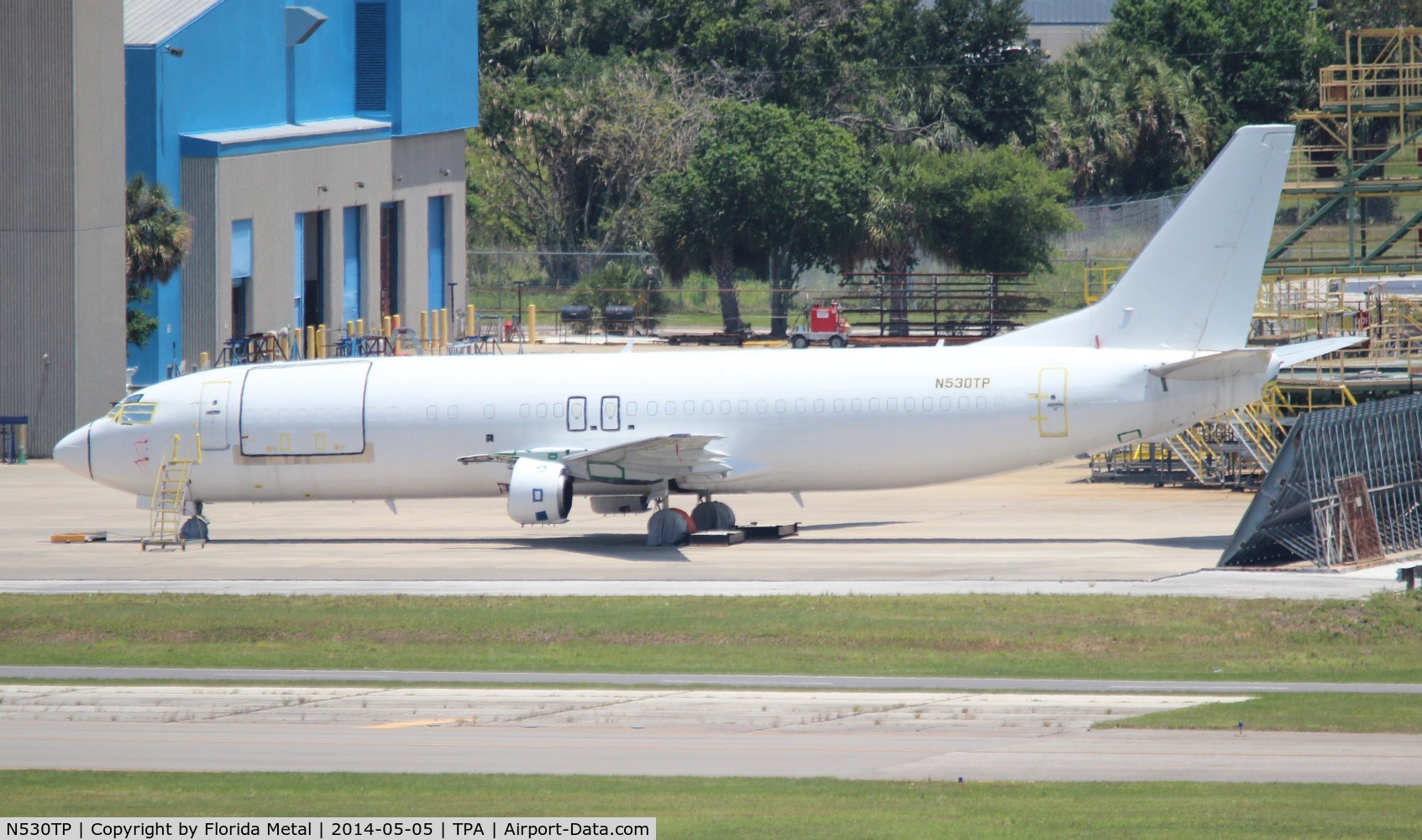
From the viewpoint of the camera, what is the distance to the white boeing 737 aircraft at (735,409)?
3459 centimetres

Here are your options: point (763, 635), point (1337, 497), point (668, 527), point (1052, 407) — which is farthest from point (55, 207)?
point (1337, 497)

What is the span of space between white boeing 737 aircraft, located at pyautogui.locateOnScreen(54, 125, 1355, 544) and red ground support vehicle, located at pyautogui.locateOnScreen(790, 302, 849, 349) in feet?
127

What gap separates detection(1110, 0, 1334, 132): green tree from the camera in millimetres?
97188

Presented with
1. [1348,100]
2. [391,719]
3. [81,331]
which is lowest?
[391,719]

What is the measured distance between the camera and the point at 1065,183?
85.5 metres

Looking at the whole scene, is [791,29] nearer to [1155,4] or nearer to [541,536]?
[1155,4]

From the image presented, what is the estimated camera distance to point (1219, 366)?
33.8m

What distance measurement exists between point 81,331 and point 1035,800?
1674 inches

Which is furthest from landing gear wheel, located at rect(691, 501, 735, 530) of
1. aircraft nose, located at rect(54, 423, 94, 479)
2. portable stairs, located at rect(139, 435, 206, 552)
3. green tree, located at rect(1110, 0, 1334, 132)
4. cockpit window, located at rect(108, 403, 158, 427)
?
green tree, located at rect(1110, 0, 1334, 132)

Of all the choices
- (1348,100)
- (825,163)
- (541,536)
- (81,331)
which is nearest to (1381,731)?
(541,536)

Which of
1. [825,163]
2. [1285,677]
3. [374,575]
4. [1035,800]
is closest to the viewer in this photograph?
[1035,800]

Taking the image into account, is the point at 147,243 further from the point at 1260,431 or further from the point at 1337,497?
the point at 1337,497

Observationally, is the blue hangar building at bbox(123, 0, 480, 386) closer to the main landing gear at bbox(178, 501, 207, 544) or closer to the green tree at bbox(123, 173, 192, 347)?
the green tree at bbox(123, 173, 192, 347)

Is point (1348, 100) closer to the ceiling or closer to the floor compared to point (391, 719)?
closer to the ceiling
